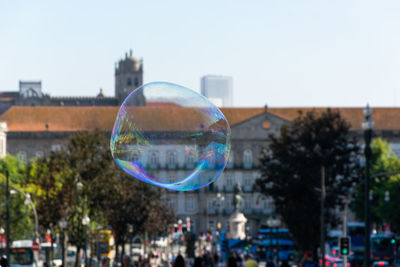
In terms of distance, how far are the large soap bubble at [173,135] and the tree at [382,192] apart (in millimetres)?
73993

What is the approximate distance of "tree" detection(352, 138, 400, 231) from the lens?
10156cm

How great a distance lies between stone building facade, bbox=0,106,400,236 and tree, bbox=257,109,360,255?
8634cm

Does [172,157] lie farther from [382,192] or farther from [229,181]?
[229,181]

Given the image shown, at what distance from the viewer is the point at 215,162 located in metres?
25.8

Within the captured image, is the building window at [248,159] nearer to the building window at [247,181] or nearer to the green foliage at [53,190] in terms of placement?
the building window at [247,181]

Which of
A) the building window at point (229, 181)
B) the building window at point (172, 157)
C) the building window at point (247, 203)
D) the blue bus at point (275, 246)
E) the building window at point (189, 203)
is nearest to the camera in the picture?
the building window at point (172, 157)

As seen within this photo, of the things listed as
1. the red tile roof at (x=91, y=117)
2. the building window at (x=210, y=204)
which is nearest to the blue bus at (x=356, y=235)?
the red tile roof at (x=91, y=117)

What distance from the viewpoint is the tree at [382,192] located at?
10156cm

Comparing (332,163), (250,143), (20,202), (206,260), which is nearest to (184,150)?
(206,260)

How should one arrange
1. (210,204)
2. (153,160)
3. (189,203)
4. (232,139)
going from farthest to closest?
(189,203)
(210,204)
(232,139)
(153,160)

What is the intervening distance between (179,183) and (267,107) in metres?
138

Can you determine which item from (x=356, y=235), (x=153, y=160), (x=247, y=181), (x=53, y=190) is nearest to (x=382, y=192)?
(x=356, y=235)

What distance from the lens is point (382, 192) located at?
104 m

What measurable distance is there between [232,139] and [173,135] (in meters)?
131
